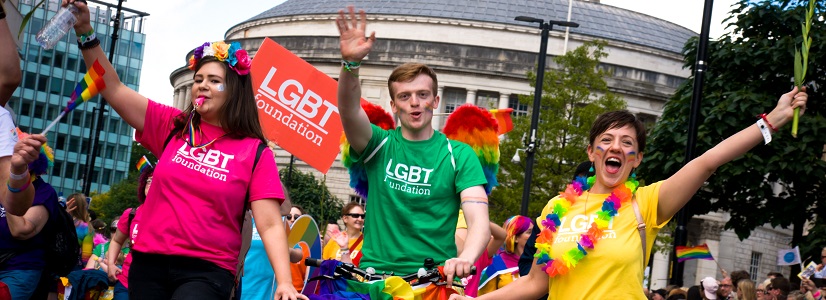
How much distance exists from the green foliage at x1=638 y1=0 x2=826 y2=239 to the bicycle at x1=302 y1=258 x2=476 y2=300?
17.8 m

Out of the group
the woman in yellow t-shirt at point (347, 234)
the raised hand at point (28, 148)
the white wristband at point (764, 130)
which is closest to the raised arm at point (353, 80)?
the raised hand at point (28, 148)

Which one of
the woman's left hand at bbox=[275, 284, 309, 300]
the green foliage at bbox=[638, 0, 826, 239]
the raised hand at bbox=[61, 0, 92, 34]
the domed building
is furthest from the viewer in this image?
the domed building

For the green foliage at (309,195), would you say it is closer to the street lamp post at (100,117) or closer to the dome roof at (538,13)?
the street lamp post at (100,117)

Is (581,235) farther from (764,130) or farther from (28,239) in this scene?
(28,239)

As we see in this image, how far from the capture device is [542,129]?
4466 centimetres

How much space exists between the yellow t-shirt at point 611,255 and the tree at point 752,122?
60.0 feet

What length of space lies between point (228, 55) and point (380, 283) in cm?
Result: 125

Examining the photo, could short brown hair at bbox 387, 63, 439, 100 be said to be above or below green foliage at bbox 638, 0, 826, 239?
below

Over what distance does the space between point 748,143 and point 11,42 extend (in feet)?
11.4

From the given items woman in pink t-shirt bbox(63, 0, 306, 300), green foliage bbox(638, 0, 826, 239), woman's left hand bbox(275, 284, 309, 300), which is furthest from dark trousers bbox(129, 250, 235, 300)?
green foliage bbox(638, 0, 826, 239)

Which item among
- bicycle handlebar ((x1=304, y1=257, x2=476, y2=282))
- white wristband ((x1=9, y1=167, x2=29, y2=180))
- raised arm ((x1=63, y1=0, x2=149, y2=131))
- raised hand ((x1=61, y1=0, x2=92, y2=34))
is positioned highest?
raised hand ((x1=61, y1=0, x2=92, y2=34))

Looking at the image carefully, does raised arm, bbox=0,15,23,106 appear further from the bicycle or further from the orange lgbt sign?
the orange lgbt sign

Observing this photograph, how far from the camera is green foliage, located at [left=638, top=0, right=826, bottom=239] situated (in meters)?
23.4

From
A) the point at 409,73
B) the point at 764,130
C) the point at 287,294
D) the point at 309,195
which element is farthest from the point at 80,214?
the point at 309,195
